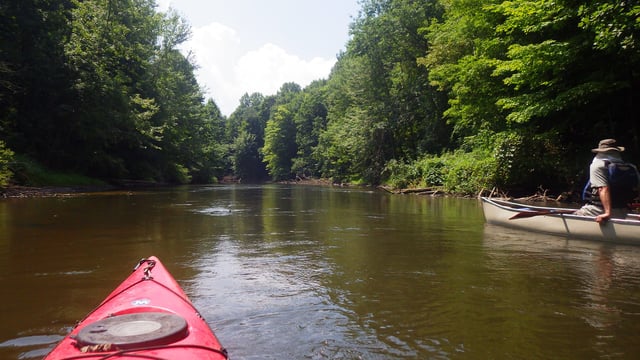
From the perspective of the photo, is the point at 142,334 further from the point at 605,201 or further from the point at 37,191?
the point at 37,191

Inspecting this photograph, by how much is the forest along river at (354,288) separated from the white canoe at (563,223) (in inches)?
10.3

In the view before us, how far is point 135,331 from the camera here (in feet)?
8.86

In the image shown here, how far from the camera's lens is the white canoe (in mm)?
8031

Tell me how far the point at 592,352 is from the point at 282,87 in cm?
10574

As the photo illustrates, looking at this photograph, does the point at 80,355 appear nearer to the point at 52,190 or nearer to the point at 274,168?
the point at 52,190

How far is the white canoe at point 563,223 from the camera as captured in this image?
26.3 ft

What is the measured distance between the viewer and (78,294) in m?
5.20

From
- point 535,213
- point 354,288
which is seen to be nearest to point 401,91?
point 535,213

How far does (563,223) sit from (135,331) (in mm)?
8926

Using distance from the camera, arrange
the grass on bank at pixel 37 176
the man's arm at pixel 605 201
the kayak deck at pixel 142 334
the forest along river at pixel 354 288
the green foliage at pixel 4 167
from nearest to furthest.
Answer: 1. the kayak deck at pixel 142 334
2. the forest along river at pixel 354 288
3. the man's arm at pixel 605 201
4. the green foliage at pixel 4 167
5. the grass on bank at pixel 37 176

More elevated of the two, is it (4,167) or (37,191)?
(4,167)

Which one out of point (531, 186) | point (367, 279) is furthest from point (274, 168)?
point (367, 279)

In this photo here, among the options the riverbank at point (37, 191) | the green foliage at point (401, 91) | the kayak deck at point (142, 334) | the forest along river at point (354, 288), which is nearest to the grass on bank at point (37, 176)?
the riverbank at point (37, 191)

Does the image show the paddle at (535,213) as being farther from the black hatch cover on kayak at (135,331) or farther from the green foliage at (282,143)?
the green foliage at (282,143)
